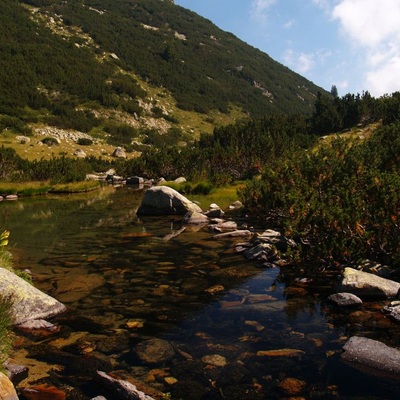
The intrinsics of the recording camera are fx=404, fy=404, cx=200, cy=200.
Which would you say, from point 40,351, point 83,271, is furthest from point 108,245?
point 40,351

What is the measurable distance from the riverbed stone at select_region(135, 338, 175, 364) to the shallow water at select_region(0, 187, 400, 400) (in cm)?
12

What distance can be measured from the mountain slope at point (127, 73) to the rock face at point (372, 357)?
6122 centimetres

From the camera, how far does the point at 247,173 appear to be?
115 ft

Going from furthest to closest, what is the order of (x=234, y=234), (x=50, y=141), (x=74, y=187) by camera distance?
(x=50, y=141) < (x=74, y=187) < (x=234, y=234)

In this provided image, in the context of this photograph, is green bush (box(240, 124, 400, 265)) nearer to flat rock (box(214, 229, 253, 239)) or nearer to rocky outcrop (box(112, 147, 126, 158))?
flat rock (box(214, 229, 253, 239))

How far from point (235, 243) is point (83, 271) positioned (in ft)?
18.0

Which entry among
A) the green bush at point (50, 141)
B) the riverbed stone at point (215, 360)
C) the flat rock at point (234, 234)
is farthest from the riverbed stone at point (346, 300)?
the green bush at point (50, 141)

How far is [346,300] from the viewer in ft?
26.8

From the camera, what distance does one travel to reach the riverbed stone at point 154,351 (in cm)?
622

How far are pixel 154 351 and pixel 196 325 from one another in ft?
4.13

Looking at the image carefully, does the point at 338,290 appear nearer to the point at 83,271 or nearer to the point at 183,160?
the point at 83,271

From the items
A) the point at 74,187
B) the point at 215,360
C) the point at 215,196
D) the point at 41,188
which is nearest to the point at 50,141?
the point at 74,187

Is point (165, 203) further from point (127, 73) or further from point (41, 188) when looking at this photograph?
point (127, 73)

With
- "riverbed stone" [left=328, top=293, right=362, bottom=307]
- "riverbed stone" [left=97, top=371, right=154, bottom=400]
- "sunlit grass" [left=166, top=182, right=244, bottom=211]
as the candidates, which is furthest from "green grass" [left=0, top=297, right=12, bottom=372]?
"sunlit grass" [left=166, top=182, right=244, bottom=211]
